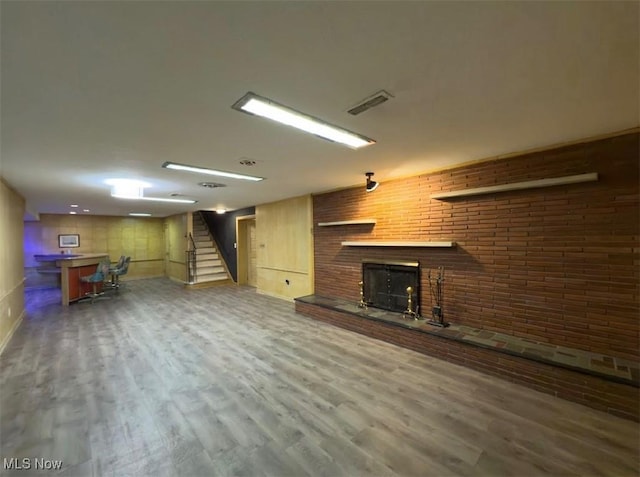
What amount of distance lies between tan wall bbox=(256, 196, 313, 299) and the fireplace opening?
150 cm

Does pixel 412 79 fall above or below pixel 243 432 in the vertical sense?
above

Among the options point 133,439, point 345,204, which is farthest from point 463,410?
point 345,204

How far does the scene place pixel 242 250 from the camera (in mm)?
8820

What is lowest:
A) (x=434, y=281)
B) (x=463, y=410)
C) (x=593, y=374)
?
(x=463, y=410)

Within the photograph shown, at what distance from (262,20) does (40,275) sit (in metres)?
12.0

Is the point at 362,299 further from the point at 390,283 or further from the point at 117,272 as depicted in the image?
the point at 117,272

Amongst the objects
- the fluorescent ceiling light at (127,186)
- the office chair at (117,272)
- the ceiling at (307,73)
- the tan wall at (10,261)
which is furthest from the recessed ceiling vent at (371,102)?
the office chair at (117,272)

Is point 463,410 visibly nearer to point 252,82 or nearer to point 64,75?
point 252,82

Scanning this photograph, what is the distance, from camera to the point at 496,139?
2.68 metres

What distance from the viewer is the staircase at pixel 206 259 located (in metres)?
8.95

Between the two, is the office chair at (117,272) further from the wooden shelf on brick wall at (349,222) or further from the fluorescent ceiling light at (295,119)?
the fluorescent ceiling light at (295,119)

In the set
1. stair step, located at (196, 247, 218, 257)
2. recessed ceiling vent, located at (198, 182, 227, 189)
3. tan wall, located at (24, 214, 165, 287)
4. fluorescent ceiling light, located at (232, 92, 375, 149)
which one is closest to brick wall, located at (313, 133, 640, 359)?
fluorescent ceiling light, located at (232, 92, 375, 149)

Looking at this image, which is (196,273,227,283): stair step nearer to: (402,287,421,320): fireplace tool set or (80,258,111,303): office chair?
(80,258,111,303): office chair

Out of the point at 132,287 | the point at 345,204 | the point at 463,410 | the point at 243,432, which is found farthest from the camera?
the point at 132,287
